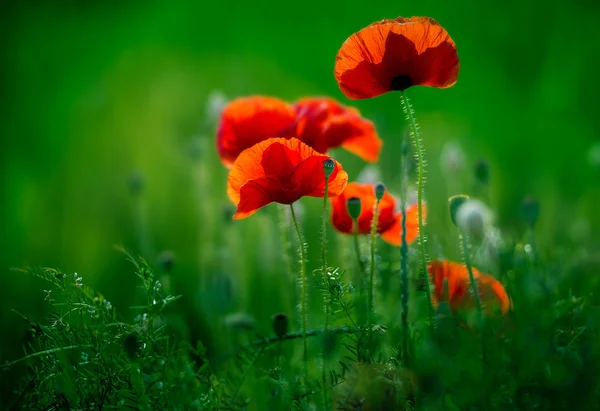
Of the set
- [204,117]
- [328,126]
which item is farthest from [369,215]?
[204,117]

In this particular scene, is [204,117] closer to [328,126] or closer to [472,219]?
[328,126]

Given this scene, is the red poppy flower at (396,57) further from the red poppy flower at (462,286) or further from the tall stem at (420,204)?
the red poppy flower at (462,286)

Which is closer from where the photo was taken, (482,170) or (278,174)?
(278,174)

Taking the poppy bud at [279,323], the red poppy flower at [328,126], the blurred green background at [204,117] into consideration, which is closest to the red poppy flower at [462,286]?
the poppy bud at [279,323]

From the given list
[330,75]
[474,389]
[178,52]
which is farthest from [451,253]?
[178,52]

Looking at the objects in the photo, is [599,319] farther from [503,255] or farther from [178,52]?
[178,52]
